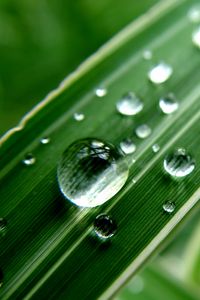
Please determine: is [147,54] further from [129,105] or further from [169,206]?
[169,206]

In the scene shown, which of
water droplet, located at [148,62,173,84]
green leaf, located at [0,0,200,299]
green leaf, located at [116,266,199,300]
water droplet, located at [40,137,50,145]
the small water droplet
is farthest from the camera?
green leaf, located at [116,266,199,300]

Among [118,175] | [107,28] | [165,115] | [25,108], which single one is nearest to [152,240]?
[118,175]

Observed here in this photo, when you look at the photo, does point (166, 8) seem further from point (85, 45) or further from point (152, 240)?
point (152, 240)

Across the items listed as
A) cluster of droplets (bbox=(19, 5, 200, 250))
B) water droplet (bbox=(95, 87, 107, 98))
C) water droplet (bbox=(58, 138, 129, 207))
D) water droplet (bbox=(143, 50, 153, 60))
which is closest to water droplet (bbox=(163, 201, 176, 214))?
cluster of droplets (bbox=(19, 5, 200, 250))

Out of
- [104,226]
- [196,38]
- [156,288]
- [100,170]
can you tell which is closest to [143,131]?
[100,170]

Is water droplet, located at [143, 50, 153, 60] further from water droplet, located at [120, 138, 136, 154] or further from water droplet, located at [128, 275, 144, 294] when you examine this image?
water droplet, located at [128, 275, 144, 294]

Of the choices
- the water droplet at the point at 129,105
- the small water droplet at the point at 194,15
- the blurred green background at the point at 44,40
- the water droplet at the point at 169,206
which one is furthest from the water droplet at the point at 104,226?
the blurred green background at the point at 44,40
